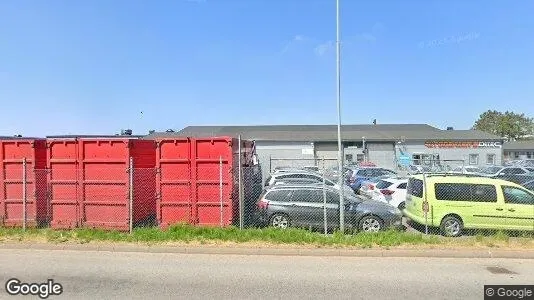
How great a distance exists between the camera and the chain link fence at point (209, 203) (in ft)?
34.8

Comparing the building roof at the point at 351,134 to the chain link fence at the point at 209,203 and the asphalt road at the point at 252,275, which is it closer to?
the chain link fence at the point at 209,203

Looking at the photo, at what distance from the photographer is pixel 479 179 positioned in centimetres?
1109

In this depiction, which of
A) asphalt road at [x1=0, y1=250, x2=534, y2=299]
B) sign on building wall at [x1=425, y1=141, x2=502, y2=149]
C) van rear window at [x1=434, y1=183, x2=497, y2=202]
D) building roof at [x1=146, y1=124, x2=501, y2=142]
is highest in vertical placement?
building roof at [x1=146, y1=124, x2=501, y2=142]

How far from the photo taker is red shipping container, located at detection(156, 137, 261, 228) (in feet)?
34.5

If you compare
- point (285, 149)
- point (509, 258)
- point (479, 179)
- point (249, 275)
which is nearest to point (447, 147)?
point (285, 149)

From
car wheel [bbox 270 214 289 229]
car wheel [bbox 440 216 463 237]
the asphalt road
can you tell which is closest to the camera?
the asphalt road

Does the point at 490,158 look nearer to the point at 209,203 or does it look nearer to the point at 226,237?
the point at 209,203

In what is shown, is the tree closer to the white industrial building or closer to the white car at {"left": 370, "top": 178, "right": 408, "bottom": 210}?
the white industrial building

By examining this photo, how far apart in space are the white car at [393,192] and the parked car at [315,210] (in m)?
3.49

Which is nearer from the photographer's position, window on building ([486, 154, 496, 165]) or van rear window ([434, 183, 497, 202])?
van rear window ([434, 183, 497, 202])

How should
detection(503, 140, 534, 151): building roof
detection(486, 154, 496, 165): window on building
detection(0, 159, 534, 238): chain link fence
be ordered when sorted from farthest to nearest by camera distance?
detection(503, 140, 534, 151): building roof
detection(486, 154, 496, 165): window on building
detection(0, 159, 534, 238): chain link fence

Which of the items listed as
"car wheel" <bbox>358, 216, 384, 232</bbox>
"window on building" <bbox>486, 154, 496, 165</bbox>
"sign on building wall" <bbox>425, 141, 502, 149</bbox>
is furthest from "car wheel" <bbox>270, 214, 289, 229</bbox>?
"window on building" <bbox>486, 154, 496, 165</bbox>

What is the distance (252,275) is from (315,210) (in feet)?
15.6

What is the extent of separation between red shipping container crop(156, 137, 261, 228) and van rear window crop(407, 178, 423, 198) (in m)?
5.27
